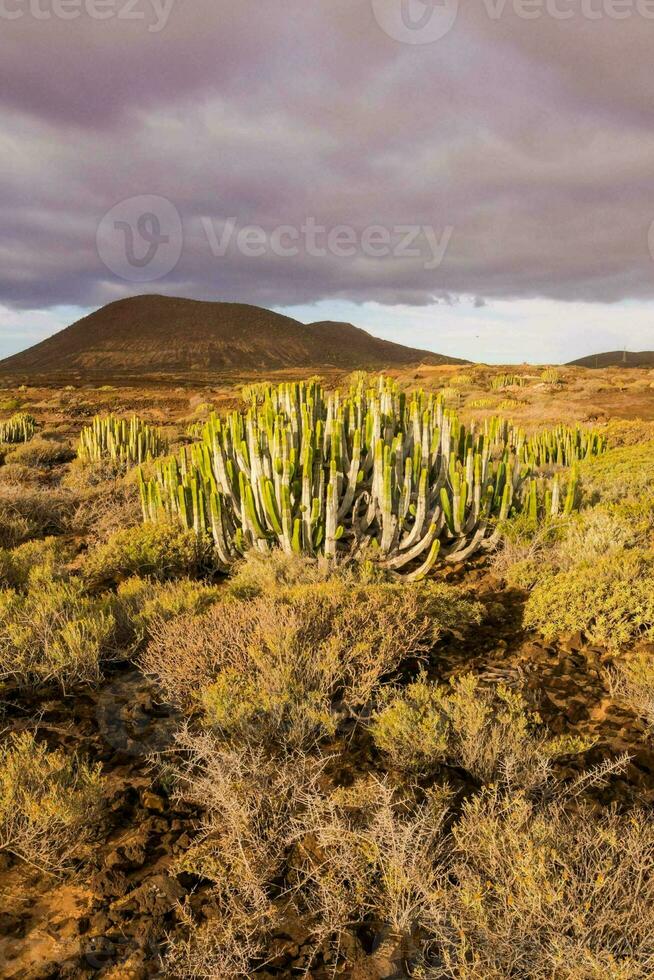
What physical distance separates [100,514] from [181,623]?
517cm

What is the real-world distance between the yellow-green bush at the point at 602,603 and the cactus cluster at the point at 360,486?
1.26 meters

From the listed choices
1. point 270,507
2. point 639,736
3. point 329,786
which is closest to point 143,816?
point 329,786

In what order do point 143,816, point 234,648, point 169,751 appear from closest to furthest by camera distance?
point 143,816 < point 169,751 < point 234,648

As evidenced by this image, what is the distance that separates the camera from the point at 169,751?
3.00m

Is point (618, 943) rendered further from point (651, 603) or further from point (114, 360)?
point (114, 360)

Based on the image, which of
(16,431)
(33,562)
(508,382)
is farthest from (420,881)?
(508,382)

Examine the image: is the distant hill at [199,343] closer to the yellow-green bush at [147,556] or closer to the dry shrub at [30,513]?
the dry shrub at [30,513]

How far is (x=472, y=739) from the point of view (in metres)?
2.82

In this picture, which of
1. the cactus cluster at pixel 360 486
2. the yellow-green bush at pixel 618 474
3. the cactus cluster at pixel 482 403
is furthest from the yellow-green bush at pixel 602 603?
the cactus cluster at pixel 482 403

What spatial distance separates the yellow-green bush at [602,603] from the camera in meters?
4.12

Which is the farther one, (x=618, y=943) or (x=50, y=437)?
(x=50, y=437)

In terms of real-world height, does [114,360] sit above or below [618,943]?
above

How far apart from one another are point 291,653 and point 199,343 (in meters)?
105

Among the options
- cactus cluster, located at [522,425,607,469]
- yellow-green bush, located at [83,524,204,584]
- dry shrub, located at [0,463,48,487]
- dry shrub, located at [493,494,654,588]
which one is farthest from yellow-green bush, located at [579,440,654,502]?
dry shrub, located at [0,463,48,487]
